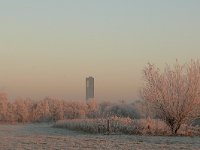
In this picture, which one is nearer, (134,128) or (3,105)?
(134,128)

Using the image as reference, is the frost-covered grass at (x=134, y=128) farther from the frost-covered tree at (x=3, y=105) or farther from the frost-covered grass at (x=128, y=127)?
the frost-covered tree at (x=3, y=105)

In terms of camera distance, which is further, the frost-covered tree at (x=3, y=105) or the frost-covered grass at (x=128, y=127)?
the frost-covered tree at (x=3, y=105)

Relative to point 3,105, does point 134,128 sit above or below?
below

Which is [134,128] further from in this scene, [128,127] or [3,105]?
[3,105]

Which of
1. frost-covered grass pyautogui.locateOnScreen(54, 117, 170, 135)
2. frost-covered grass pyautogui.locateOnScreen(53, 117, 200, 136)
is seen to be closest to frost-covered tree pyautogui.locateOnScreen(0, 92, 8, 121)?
frost-covered grass pyautogui.locateOnScreen(54, 117, 170, 135)

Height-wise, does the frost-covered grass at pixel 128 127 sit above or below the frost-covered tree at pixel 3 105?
below

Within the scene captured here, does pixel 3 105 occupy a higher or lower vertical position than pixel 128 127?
higher

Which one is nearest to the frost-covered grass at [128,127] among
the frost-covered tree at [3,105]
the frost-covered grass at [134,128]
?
the frost-covered grass at [134,128]

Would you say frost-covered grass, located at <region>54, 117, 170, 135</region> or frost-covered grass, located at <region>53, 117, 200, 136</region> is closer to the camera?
frost-covered grass, located at <region>53, 117, 200, 136</region>

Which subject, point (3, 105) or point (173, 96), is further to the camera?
point (3, 105)

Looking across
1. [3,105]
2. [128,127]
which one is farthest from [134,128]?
[3,105]

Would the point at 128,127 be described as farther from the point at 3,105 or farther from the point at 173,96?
the point at 3,105

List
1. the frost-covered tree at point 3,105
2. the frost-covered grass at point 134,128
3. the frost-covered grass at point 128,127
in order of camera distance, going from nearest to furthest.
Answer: the frost-covered grass at point 134,128 → the frost-covered grass at point 128,127 → the frost-covered tree at point 3,105

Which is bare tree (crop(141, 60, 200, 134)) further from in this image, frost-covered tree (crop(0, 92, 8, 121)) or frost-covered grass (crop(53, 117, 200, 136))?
frost-covered tree (crop(0, 92, 8, 121))
